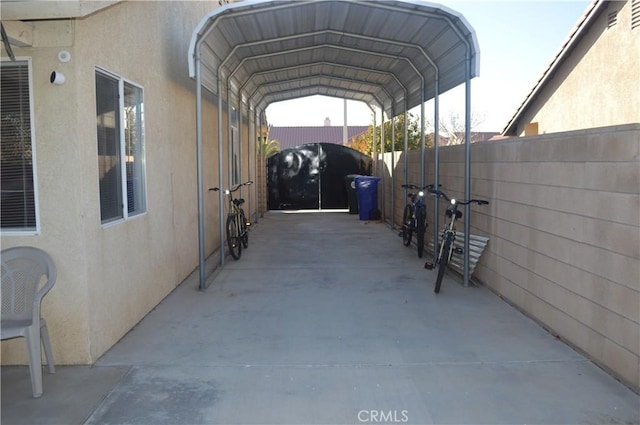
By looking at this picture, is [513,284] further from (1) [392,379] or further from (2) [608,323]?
(1) [392,379]

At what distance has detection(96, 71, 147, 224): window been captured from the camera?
4066mm

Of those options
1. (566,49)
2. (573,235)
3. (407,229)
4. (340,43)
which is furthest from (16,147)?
(566,49)

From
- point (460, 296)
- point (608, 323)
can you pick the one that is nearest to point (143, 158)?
point (460, 296)

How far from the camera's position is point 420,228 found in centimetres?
761

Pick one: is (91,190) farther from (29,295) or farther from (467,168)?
(467,168)

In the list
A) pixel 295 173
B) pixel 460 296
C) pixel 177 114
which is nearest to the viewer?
pixel 460 296

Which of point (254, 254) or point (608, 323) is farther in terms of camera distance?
point (254, 254)

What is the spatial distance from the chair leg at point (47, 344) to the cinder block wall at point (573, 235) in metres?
3.49

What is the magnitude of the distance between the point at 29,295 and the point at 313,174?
12.1m

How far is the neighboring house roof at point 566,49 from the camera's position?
9534 millimetres

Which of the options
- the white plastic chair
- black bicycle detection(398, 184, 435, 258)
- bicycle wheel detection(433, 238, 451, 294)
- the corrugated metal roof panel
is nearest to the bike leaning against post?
the corrugated metal roof panel

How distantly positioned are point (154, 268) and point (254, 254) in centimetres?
303

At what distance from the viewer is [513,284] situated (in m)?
5.17

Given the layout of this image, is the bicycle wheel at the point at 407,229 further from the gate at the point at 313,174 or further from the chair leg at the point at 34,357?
the gate at the point at 313,174
